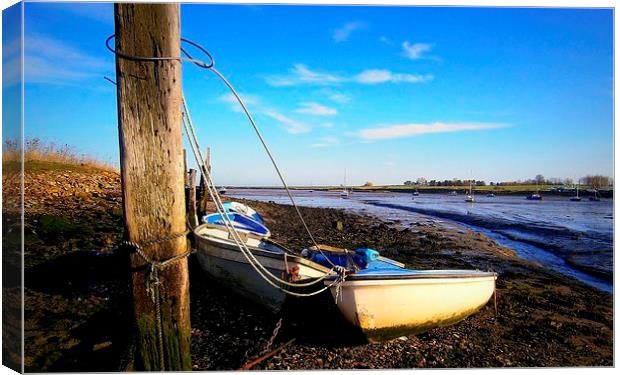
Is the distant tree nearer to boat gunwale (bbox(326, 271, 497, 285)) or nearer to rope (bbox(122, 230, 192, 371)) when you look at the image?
boat gunwale (bbox(326, 271, 497, 285))

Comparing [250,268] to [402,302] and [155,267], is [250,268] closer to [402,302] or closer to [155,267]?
[402,302]

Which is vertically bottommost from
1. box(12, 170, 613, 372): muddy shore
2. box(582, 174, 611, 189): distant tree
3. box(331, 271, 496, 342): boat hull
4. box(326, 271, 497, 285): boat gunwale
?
box(12, 170, 613, 372): muddy shore

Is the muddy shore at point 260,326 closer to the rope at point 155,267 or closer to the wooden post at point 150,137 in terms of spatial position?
the rope at point 155,267

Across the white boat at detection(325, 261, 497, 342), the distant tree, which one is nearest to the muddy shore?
the white boat at detection(325, 261, 497, 342)

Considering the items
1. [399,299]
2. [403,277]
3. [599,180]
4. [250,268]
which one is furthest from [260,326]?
[599,180]

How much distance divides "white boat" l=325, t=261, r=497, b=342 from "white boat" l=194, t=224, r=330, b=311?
686 mm

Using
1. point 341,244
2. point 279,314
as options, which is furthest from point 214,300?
point 341,244

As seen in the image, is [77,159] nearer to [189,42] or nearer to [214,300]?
[214,300]

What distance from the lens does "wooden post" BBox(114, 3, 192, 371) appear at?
8.25ft

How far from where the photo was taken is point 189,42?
296 centimetres

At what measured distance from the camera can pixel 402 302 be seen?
4641mm

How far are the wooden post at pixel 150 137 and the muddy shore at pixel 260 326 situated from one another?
257mm

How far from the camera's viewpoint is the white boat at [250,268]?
515 centimetres

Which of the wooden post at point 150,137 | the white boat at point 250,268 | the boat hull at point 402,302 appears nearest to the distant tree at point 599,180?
the boat hull at point 402,302
